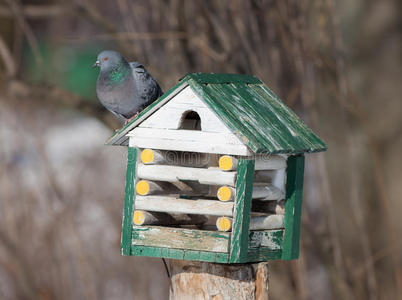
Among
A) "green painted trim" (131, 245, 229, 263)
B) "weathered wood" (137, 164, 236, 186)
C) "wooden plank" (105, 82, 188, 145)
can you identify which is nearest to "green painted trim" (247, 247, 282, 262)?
"green painted trim" (131, 245, 229, 263)

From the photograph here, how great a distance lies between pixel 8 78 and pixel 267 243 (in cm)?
239

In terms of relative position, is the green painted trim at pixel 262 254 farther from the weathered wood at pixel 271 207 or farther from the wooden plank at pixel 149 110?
the wooden plank at pixel 149 110

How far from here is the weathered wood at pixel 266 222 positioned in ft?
8.63

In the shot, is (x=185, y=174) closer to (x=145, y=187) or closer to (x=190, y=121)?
(x=145, y=187)

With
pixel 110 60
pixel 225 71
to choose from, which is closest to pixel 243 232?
pixel 110 60

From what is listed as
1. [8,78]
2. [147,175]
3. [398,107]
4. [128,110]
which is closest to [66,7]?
[8,78]

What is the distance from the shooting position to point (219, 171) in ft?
8.23

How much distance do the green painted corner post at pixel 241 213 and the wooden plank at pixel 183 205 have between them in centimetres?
3

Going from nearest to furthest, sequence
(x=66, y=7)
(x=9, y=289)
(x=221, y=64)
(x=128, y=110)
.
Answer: (x=128, y=110) → (x=221, y=64) → (x=66, y=7) → (x=9, y=289)

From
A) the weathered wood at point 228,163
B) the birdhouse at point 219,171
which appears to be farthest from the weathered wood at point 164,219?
the weathered wood at point 228,163

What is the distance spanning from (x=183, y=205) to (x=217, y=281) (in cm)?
28

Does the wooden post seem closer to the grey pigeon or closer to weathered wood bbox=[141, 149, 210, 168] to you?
weathered wood bbox=[141, 149, 210, 168]

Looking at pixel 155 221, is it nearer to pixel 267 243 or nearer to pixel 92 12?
pixel 267 243

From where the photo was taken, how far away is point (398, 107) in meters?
6.68
